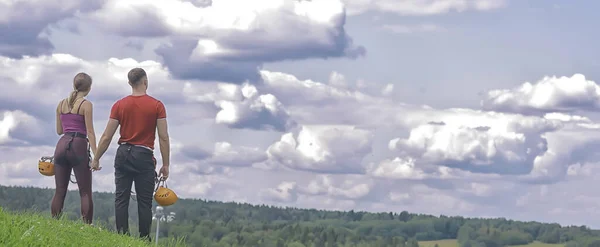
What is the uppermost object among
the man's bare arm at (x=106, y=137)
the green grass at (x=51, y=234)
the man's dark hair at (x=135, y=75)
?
the man's dark hair at (x=135, y=75)

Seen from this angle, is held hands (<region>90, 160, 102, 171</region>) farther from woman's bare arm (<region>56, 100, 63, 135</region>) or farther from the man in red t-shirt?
woman's bare arm (<region>56, 100, 63, 135</region>)

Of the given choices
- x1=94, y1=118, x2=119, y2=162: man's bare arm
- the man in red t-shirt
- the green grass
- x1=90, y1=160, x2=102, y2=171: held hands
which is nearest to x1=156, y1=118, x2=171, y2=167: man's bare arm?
the man in red t-shirt

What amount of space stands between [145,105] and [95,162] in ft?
4.46

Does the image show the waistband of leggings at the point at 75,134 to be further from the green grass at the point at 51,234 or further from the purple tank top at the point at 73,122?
the green grass at the point at 51,234

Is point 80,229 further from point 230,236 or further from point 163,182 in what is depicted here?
point 230,236

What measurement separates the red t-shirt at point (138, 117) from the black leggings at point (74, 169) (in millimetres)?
824

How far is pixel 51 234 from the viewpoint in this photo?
12.9 m

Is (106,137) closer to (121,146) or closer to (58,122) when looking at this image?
(121,146)

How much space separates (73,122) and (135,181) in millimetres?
1449

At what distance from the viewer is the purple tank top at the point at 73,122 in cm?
1567

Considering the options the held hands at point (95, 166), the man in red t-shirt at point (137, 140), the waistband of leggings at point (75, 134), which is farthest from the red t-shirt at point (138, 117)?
the waistband of leggings at point (75, 134)

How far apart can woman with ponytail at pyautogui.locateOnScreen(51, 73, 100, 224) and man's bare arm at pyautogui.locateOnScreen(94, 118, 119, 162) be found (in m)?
0.10

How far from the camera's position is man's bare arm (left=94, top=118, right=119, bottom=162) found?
15.4m

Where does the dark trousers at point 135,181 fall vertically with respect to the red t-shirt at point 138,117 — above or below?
below
